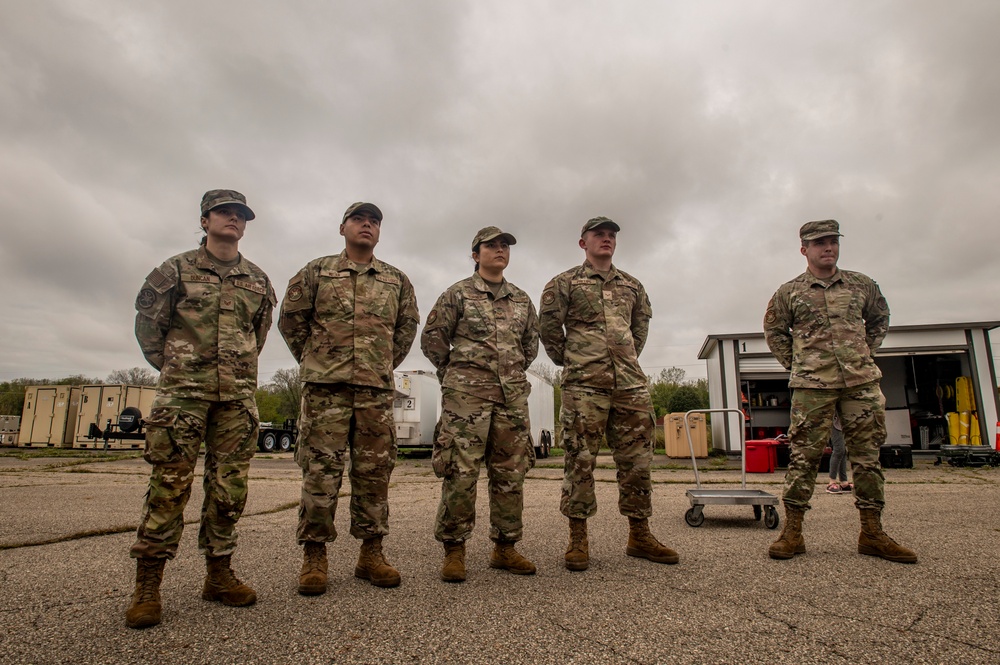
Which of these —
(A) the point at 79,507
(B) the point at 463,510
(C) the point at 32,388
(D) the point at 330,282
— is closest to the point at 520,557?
(B) the point at 463,510

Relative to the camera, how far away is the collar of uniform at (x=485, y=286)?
3.79 metres

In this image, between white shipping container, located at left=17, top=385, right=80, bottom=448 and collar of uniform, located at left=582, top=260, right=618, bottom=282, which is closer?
collar of uniform, located at left=582, top=260, right=618, bottom=282

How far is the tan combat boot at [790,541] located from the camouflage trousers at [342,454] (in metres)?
2.39

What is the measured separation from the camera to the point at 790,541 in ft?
11.9

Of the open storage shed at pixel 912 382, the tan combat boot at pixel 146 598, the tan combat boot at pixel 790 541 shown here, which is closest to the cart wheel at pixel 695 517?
the tan combat boot at pixel 790 541

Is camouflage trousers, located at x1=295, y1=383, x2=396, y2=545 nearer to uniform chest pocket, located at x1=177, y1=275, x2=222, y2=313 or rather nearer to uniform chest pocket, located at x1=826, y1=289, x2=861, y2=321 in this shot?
uniform chest pocket, located at x1=177, y1=275, x2=222, y2=313

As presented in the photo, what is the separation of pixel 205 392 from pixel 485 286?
1771mm

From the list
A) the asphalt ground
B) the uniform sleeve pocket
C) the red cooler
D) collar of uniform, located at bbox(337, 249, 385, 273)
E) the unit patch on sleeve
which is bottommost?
the asphalt ground

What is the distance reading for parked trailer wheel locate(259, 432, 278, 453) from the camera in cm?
2297

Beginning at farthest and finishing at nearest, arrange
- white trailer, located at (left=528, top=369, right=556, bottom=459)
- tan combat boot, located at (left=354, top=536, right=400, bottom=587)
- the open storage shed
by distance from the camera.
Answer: white trailer, located at (left=528, top=369, right=556, bottom=459), the open storage shed, tan combat boot, located at (left=354, top=536, right=400, bottom=587)

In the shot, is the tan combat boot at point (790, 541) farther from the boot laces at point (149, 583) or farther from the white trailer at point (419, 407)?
the white trailer at point (419, 407)

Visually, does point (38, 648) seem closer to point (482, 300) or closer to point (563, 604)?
point (563, 604)

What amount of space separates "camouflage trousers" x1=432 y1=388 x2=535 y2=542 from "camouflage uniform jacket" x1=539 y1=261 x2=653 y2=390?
59 centimetres

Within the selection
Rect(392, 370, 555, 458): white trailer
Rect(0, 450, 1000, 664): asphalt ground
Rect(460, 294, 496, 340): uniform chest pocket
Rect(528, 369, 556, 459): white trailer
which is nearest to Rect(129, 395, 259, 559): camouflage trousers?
Rect(0, 450, 1000, 664): asphalt ground
